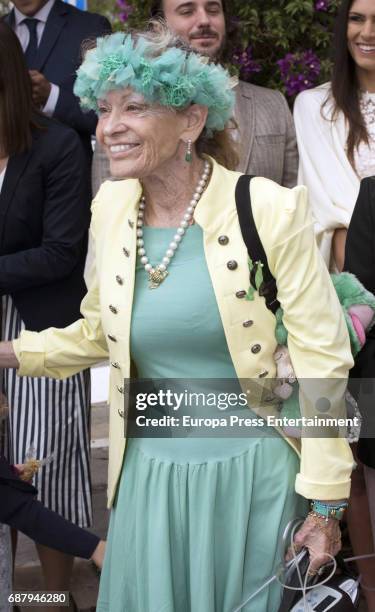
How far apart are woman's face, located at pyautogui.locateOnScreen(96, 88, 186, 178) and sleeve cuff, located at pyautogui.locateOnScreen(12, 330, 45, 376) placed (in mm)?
563

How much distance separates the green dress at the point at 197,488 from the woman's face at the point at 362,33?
173 cm

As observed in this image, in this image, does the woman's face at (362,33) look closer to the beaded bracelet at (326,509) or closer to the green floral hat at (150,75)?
the green floral hat at (150,75)

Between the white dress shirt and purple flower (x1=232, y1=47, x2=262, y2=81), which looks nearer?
the white dress shirt

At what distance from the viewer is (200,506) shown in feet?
8.16

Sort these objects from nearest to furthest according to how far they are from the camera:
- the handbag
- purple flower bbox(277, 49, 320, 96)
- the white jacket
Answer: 1. the handbag
2. the white jacket
3. purple flower bbox(277, 49, 320, 96)

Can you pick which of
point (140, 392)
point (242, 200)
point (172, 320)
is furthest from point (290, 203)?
point (140, 392)

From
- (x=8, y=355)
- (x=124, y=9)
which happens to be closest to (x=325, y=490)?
(x=8, y=355)

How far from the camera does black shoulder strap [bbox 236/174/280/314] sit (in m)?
2.37

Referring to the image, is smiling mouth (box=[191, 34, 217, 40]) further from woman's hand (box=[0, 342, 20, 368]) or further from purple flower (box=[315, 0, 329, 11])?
woman's hand (box=[0, 342, 20, 368])

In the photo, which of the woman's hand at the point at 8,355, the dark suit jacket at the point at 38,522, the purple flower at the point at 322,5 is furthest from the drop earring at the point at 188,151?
the purple flower at the point at 322,5

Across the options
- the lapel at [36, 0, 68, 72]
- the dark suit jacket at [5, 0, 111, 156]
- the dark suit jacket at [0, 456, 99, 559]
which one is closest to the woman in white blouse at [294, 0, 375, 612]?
the dark suit jacket at [5, 0, 111, 156]

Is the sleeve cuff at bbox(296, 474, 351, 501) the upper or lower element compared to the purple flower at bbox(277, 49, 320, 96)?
lower

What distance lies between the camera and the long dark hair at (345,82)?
3.86 meters

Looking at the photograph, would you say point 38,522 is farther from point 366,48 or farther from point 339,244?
point 366,48
